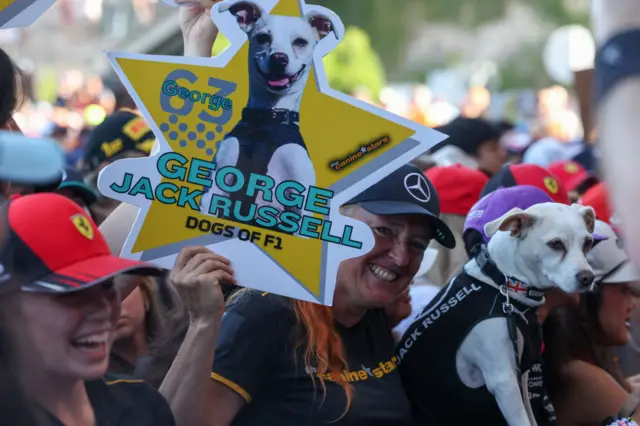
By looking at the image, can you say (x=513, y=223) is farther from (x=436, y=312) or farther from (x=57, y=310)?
(x=57, y=310)

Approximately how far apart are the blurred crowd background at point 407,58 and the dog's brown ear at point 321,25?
86 cm

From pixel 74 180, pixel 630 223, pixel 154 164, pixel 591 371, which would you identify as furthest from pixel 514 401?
pixel 74 180

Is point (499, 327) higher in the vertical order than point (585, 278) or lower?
lower

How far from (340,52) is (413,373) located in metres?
28.4

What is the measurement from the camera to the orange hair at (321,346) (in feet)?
10.6

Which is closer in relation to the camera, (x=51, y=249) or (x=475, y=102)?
(x=51, y=249)

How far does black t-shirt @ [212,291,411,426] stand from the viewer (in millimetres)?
3119

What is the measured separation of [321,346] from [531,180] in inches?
59.6

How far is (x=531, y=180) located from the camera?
440cm

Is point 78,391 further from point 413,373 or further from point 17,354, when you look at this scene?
point 413,373

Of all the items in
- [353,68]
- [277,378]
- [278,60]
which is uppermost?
[353,68]

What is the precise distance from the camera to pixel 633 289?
13.3 feet

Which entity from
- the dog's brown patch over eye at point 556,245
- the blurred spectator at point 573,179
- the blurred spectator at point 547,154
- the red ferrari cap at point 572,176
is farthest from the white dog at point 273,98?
the blurred spectator at point 547,154

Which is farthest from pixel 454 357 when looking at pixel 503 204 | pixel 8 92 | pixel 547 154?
pixel 547 154
